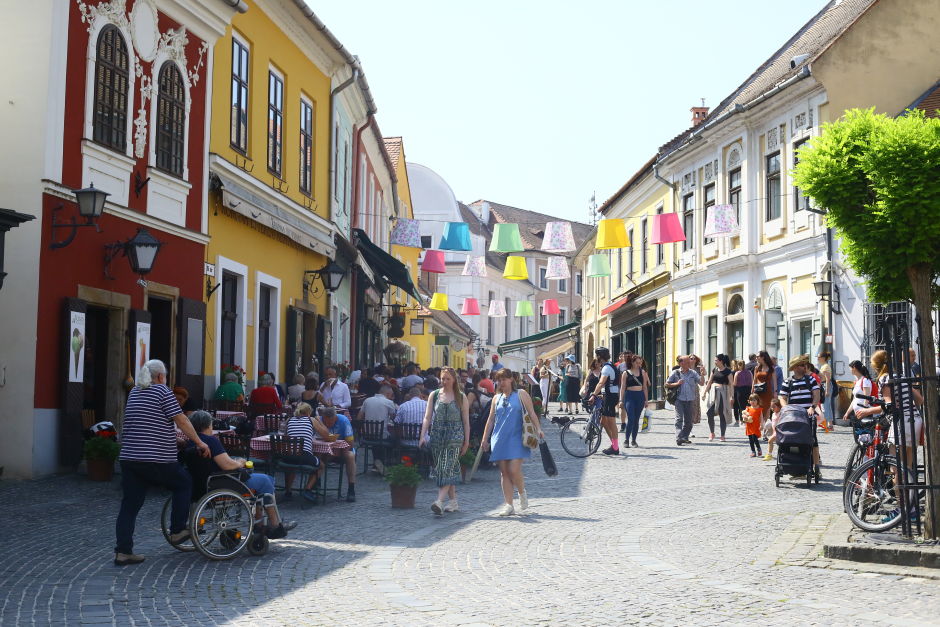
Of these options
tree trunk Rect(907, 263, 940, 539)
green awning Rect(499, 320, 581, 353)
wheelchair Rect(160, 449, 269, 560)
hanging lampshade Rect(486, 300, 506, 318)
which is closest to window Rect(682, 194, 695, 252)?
green awning Rect(499, 320, 581, 353)

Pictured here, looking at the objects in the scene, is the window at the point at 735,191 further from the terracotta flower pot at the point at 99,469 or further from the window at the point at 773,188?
the terracotta flower pot at the point at 99,469

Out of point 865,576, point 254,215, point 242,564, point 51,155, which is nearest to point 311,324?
point 254,215

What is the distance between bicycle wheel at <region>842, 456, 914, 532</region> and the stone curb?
0.75 meters

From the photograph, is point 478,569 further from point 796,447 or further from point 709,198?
point 709,198

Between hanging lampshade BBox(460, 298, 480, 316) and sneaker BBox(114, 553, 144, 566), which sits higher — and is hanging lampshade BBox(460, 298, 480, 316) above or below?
above

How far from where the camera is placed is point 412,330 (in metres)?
41.7

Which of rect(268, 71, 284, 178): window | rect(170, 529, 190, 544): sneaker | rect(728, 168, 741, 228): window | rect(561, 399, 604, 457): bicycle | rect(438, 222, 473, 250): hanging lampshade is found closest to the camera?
rect(170, 529, 190, 544): sneaker

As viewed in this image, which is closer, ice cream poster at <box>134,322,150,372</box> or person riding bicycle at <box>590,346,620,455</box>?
ice cream poster at <box>134,322,150,372</box>

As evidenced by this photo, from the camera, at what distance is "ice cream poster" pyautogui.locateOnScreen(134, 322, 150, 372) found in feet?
50.2

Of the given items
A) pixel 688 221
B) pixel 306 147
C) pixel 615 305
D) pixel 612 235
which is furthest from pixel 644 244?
pixel 306 147

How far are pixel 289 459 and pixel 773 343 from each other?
740 inches

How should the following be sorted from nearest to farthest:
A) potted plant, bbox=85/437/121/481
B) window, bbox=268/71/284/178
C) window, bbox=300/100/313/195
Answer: potted plant, bbox=85/437/121/481 < window, bbox=268/71/284/178 < window, bbox=300/100/313/195

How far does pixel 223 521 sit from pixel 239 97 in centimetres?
1140

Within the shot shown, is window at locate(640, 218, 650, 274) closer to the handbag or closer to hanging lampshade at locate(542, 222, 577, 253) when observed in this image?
hanging lampshade at locate(542, 222, 577, 253)
